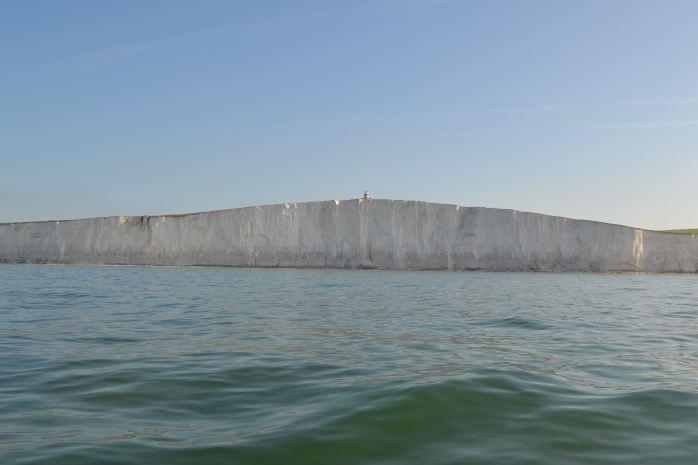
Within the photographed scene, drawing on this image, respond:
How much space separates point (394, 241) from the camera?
1678 inches

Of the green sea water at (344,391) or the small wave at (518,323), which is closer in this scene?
the green sea water at (344,391)

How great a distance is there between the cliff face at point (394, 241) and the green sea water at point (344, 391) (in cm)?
3223

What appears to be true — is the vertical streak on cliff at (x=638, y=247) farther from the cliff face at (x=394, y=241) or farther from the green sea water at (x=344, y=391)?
the green sea water at (x=344, y=391)

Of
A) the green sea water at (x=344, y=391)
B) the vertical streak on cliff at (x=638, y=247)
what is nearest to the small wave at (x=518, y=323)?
the green sea water at (x=344, y=391)

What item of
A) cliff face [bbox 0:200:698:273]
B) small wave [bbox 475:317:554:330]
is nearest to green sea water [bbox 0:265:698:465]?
small wave [bbox 475:317:554:330]

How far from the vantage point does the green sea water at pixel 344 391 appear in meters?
3.51

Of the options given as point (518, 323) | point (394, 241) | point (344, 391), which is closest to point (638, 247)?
point (394, 241)

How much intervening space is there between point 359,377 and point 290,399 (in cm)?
96

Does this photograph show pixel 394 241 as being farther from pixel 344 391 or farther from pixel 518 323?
pixel 344 391

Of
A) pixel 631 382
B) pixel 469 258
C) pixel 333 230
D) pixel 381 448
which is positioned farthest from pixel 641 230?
pixel 381 448

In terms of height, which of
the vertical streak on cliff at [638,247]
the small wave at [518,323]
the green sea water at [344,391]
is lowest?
the small wave at [518,323]

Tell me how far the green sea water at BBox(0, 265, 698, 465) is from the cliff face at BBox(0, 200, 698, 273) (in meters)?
32.2

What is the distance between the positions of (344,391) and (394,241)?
124ft

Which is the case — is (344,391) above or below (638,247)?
below
